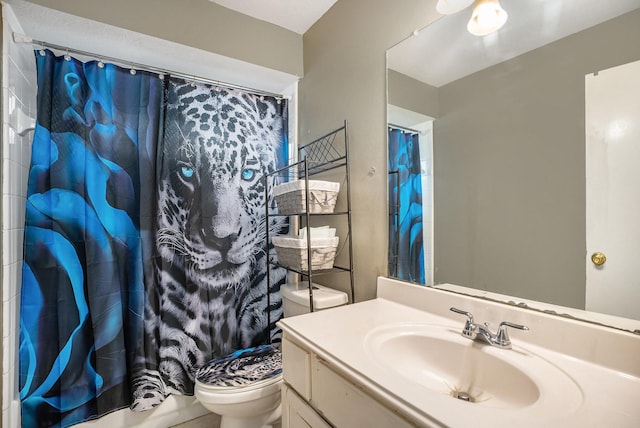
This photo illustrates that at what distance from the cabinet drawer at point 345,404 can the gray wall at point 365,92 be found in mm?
601

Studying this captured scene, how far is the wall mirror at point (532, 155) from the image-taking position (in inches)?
27.7

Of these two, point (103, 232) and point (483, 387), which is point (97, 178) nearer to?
point (103, 232)

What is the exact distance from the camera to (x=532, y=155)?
0.84 meters

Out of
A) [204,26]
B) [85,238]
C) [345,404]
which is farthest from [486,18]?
[85,238]

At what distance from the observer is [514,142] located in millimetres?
879

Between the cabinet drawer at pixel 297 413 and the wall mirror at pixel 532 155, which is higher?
the wall mirror at pixel 532 155

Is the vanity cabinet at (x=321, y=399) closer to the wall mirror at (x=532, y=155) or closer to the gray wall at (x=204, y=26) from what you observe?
the wall mirror at (x=532, y=155)

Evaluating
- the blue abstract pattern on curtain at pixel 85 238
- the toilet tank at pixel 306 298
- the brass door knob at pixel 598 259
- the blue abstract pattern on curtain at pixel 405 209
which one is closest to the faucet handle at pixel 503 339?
the brass door knob at pixel 598 259

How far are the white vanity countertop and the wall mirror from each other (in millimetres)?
132

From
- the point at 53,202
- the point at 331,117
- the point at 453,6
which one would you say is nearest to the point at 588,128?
the point at 453,6

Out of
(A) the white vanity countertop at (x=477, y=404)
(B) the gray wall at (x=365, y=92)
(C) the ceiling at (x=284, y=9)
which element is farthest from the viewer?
(C) the ceiling at (x=284, y=9)

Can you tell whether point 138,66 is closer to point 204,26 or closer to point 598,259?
point 204,26

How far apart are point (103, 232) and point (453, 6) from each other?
1.76 m

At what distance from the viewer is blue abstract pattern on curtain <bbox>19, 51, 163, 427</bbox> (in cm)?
130
